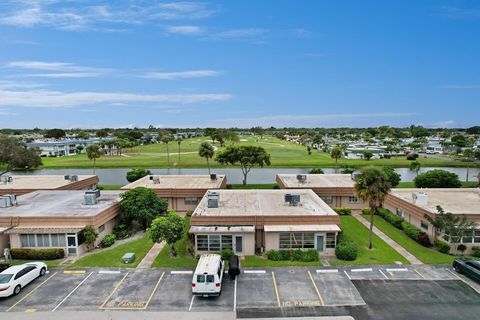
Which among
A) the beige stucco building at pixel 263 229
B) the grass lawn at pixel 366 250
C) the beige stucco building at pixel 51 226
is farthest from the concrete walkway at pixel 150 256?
the grass lawn at pixel 366 250

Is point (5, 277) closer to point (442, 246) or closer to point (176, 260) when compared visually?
point (176, 260)

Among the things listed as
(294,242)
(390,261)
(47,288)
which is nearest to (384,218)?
(390,261)

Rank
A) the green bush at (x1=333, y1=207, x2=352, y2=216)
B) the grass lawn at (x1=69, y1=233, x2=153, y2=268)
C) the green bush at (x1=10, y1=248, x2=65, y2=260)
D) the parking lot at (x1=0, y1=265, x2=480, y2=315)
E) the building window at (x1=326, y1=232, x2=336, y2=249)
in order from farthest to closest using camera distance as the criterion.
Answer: the green bush at (x1=333, y1=207, x2=352, y2=216), the building window at (x1=326, y1=232, x2=336, y2=249), the green bush at (x1=10, y1=248, x2=65, y2=260), the grass lawn at (x1=69, y1=233, x2=153, y2=268), the parking lot at (x1=0, y1=265, x2=480, y2=315)

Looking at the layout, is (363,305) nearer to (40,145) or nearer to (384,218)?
(384,218)

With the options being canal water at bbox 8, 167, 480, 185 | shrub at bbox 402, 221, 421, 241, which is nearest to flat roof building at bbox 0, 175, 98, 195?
canal water at bbox 8, 167, 480, 185

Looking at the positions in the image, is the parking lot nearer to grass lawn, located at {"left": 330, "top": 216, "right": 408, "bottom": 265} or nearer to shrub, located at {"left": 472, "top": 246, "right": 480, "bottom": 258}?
grass lawn, located at {"left": 330, "top": 216, "right": 408, "bottom": 265}

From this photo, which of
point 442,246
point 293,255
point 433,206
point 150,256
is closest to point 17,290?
point 150,256
